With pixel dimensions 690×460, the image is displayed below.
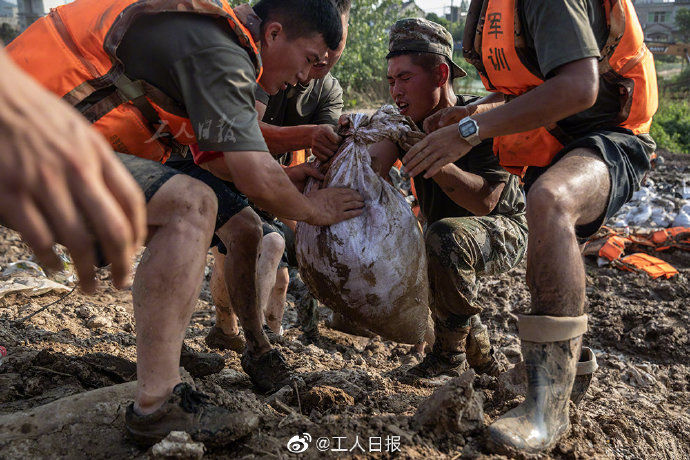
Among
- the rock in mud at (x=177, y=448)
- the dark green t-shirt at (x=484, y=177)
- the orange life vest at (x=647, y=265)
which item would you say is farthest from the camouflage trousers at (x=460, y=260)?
the orange life vest at (x=647, y=265)

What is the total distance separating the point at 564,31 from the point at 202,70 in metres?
1.32

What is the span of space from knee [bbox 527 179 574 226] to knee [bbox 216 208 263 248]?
134 cm

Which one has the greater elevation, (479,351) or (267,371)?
(267,371)

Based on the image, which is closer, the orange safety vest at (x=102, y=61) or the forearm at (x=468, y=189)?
the orange safety vest at (x=102, y=61)

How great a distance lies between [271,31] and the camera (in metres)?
2.42

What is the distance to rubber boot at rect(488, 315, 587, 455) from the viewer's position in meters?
1.88

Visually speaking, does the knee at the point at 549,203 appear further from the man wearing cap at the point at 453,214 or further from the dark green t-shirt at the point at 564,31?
the man wearing cap at the point at 453,214

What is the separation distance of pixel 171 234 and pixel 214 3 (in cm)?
82

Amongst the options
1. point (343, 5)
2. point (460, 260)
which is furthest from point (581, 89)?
point (343, 5)

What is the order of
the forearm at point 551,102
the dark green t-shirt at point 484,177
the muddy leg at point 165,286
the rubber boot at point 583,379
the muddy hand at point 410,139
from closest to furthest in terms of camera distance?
the muddy leg at point 165,286 < the forearm at point 551,102 < the rubber boot at point 583,379 < the muddy hand at point 410,139 < the dark green t-shirt at point 484,177

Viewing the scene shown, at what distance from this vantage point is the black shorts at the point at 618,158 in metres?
2.24

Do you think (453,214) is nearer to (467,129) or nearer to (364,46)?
(467,129)

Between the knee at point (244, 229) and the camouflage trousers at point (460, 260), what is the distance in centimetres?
87

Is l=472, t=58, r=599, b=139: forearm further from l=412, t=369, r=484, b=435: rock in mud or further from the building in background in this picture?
the building in background
